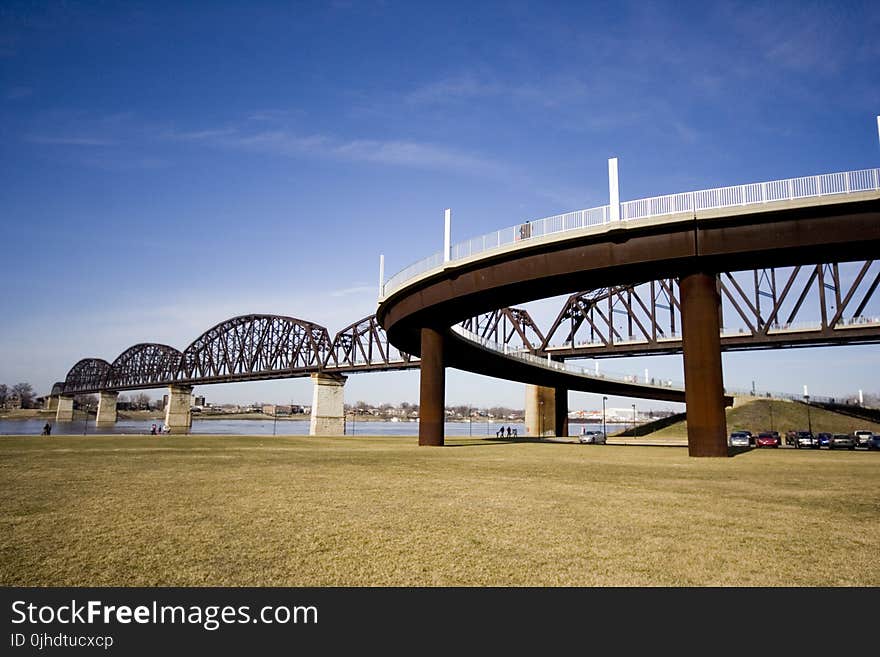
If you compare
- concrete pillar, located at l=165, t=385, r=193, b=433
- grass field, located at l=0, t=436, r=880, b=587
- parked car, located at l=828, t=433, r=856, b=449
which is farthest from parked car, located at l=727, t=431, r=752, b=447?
concrete pillar, located at l=165, t=385, r=193, b=433

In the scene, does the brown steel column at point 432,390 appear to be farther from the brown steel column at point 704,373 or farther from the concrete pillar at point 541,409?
the concrete pillar at point 541,409

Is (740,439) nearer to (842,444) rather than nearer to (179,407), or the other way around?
(842,444)

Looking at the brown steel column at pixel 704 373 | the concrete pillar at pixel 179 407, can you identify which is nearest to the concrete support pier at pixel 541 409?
the brown steel column at pixel 704 373

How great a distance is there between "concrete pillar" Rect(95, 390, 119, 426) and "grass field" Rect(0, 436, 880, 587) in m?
193

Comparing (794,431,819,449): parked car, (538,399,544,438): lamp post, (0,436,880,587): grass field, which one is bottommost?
(794,431,819,449): parked car

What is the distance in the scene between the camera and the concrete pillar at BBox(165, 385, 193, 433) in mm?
148750

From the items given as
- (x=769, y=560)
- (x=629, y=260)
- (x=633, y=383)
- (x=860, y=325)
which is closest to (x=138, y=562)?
(x=769, y=560)

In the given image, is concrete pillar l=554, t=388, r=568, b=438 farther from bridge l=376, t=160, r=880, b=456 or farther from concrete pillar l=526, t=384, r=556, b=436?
bridge l=376, t=160, r=880, b=456

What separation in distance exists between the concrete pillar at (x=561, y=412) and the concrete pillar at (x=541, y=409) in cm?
65

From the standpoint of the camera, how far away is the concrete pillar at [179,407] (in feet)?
488

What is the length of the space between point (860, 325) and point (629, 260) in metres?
64.2

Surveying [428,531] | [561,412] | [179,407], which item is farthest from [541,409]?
[179,407]

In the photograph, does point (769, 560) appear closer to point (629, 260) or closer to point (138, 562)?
point (138, 562)
